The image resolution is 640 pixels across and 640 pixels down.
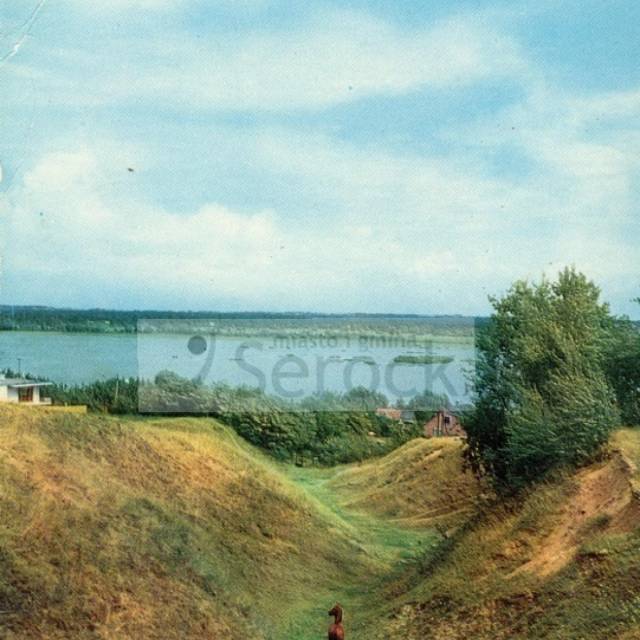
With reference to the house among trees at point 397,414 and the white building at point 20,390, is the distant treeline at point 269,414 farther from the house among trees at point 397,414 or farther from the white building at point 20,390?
the white building at point 20,390

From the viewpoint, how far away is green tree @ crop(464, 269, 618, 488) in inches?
1002

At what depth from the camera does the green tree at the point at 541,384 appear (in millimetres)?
25453

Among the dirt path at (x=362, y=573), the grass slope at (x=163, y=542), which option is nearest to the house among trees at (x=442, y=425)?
the dirt path at (x=362, y=573)

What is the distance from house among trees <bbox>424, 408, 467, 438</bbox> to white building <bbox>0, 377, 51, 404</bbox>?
69.0 feet

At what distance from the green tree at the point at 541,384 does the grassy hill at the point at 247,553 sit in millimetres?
1072

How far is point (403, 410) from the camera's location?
59.3 metres

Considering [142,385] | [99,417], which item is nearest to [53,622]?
[99,417]

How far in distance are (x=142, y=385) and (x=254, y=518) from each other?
18161 millimetres

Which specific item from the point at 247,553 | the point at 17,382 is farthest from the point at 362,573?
the point at 17,382

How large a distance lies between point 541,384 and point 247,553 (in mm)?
9239

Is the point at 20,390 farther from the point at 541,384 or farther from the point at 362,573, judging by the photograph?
the point at 541,384

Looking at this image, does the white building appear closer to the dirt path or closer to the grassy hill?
the grassy hill

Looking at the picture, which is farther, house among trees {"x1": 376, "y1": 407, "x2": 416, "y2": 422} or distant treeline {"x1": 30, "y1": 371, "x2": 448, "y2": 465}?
house among trees {"x1": 376, "y1": 407, "x2": 416, "y2": 422}

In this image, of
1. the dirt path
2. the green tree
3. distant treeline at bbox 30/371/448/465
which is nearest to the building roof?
distant treeline at bbox 30/371/448/465
